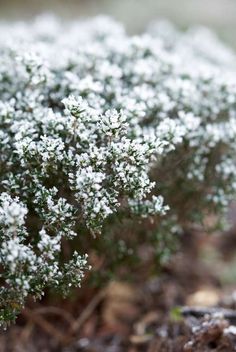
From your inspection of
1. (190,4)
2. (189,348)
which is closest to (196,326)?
(189,348)

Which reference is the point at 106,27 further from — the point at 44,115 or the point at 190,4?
the point at 190,4

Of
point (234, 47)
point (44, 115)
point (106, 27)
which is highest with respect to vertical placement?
point (234, 47)

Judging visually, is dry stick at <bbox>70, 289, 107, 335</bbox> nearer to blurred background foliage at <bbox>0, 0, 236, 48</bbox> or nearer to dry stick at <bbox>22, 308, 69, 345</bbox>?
dry stick at <bbox>22, 308, 69, 345</bbox>

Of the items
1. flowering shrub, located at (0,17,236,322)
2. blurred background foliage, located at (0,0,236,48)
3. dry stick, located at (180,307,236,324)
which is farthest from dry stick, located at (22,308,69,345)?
blurred background foliage, located at (0,0,236,48)

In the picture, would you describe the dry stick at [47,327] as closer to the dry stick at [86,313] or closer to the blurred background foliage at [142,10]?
the dry stick at [86,313]

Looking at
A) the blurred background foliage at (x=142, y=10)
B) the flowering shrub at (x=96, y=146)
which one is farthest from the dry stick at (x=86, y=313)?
the blurred background foliage at (x=142, y=10)

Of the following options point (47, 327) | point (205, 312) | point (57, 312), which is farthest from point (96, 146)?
point (47, 327)
